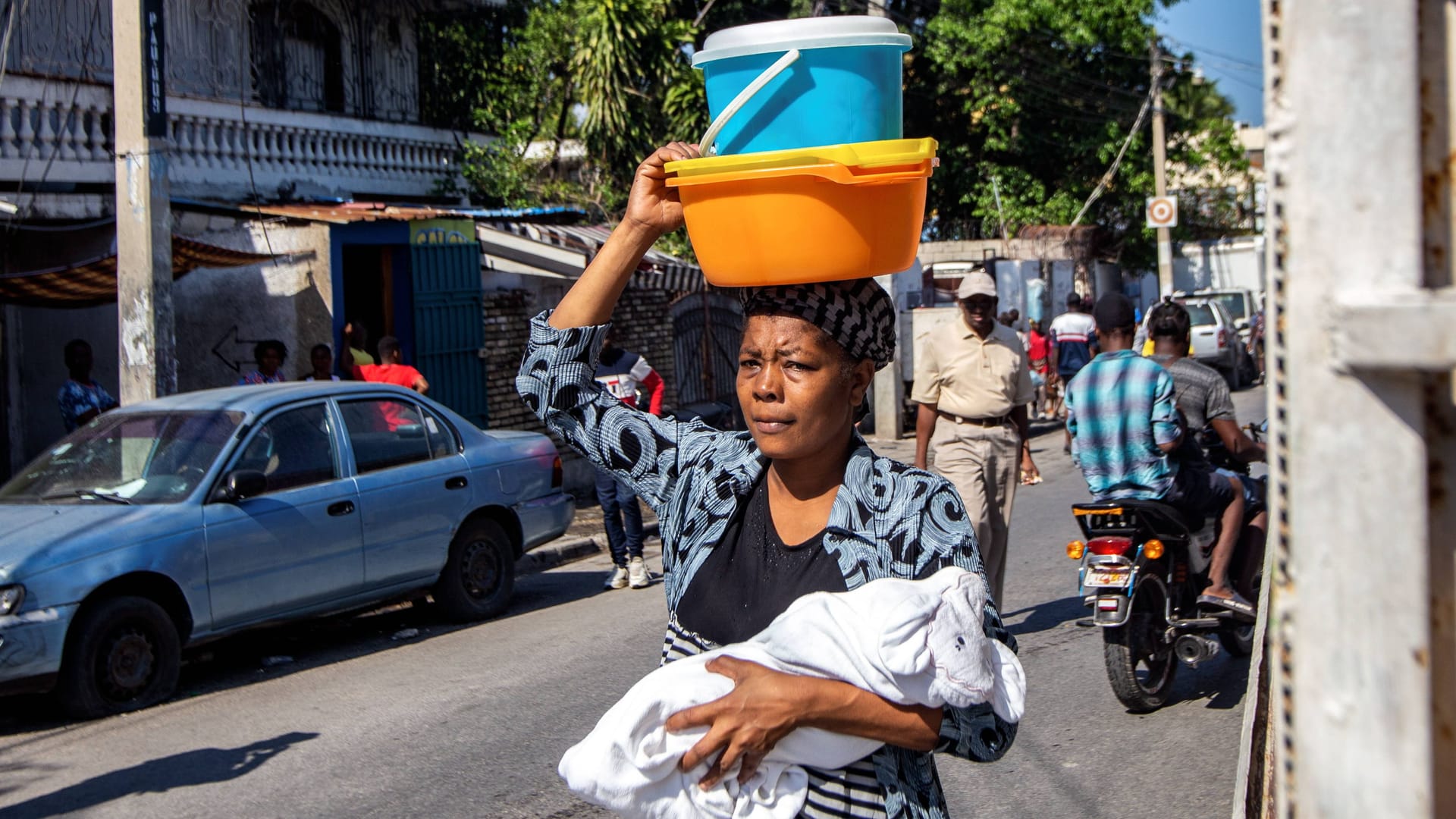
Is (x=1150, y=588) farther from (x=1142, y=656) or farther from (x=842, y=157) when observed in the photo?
(x=842, y=157)

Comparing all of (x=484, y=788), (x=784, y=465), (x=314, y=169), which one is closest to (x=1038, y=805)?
(x=484, y=788)

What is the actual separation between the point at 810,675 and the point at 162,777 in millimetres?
4818

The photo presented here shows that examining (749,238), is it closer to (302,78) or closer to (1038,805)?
(1038,805)

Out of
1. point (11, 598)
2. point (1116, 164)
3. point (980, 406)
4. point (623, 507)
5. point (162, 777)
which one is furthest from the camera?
point (1116, 164)

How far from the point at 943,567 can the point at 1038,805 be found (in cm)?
340

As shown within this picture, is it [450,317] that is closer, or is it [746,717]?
[746,717]

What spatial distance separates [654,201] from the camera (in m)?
2.41

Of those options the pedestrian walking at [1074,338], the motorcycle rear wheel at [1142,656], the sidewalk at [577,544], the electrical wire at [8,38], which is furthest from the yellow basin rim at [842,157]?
the pedestrian walking at [1074,338]

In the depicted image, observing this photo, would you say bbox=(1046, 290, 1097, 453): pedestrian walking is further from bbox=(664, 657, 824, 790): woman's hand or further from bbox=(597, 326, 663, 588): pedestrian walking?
bbox=(664, 657, 824, 790): woman's hand

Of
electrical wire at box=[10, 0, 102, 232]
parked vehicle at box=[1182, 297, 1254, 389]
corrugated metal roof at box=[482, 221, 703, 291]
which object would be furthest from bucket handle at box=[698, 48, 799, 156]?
parked vehicle at box=[1182, 297, 1254, 389]

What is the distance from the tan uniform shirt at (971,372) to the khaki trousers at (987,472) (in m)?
0.11

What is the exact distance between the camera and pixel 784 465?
7.59 ft

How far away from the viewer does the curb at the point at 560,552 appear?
1093cm

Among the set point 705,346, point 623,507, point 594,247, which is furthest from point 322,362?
point 705,346
